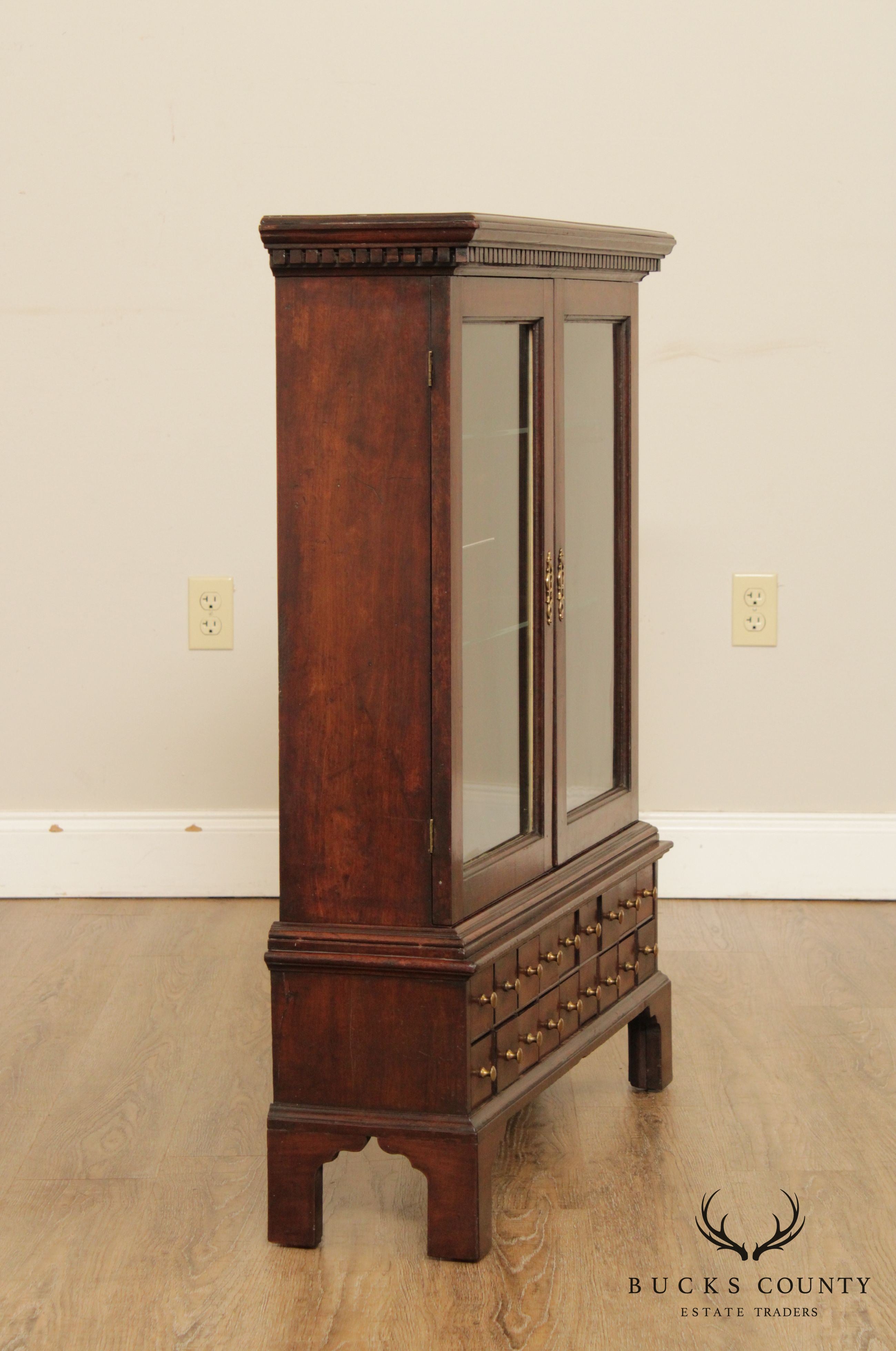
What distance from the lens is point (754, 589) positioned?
8.98 ft

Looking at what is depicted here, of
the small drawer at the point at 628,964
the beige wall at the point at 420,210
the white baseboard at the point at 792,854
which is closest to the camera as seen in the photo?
the small drawer at the point at 628,964

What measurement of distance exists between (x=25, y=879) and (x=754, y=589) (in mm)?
1474

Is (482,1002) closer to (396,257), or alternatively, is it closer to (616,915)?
(616,915)

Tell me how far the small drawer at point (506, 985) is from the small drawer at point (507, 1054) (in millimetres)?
13

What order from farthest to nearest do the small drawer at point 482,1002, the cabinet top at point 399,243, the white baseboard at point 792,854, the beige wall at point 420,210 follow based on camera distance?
the white baseboard at point 792,854
the beige wall at point 420,210
the small drawer at point 482,1002
the cabinet top at point 399,243

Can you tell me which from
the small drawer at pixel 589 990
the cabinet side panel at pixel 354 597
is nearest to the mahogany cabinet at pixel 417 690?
the cabinet side panel at pixel 354 597

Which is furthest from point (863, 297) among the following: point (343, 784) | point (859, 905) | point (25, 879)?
point (25, 879)

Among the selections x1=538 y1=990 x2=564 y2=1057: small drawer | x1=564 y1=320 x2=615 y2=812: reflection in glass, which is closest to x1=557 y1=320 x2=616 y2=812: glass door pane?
x1=564 y1=320 x2=615 y2=812: reflection in glass

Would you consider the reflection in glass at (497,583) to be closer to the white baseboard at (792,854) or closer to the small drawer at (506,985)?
the small drawer at (506,985)

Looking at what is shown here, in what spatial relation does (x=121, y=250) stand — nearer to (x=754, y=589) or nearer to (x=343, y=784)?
(x=754, y=589)

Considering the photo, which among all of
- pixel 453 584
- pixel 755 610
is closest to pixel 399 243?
pixel 453 584

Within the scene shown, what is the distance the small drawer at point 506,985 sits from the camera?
154cm

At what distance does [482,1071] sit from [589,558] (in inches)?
24.6

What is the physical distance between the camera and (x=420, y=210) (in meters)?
2.69
